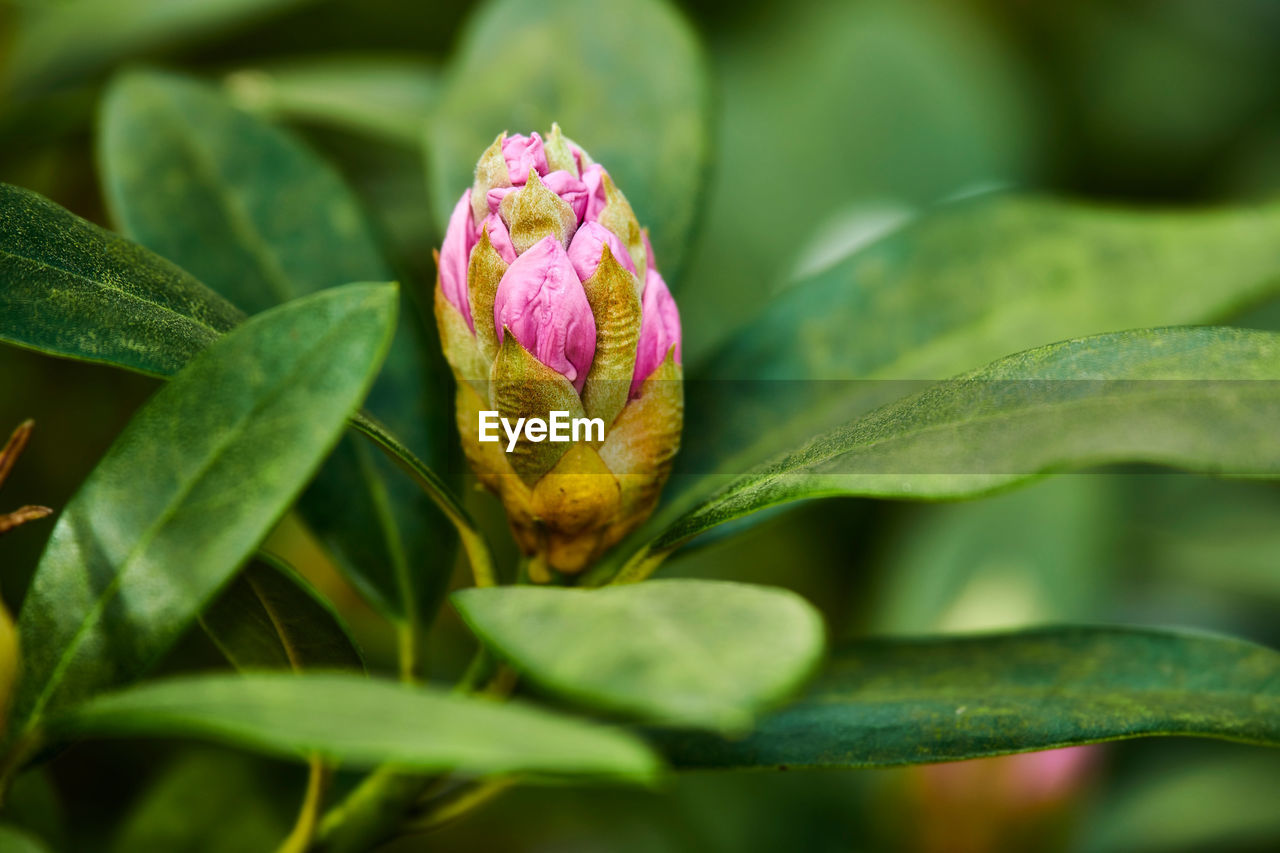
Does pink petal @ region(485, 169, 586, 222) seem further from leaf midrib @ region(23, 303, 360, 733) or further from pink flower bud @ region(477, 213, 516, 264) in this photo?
leaf midrib @ region(23, 303, 360, 733)

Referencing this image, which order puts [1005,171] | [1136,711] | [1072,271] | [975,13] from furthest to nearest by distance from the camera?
[975,13], [1005,171], [1072,271], [1136,711]

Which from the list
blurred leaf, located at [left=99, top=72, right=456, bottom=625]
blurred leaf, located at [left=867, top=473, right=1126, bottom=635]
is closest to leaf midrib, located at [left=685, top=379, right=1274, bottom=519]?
blurred leaf, located at [left=99, top=72, right=456, bottom=625]

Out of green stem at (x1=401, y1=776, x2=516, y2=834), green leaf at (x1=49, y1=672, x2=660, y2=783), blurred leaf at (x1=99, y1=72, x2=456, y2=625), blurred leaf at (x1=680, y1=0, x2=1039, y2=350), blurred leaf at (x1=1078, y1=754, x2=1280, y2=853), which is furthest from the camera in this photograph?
blurred leaf at (x1=680, y1=0, x2=1039, y2=350)

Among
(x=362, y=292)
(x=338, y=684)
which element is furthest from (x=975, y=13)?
(x=338, y=684)

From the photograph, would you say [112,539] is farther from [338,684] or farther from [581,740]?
[581,740]

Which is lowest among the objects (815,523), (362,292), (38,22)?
(815,523)

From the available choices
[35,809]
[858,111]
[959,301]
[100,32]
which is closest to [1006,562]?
[959,301]

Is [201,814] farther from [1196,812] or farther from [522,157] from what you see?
[1196,812]
